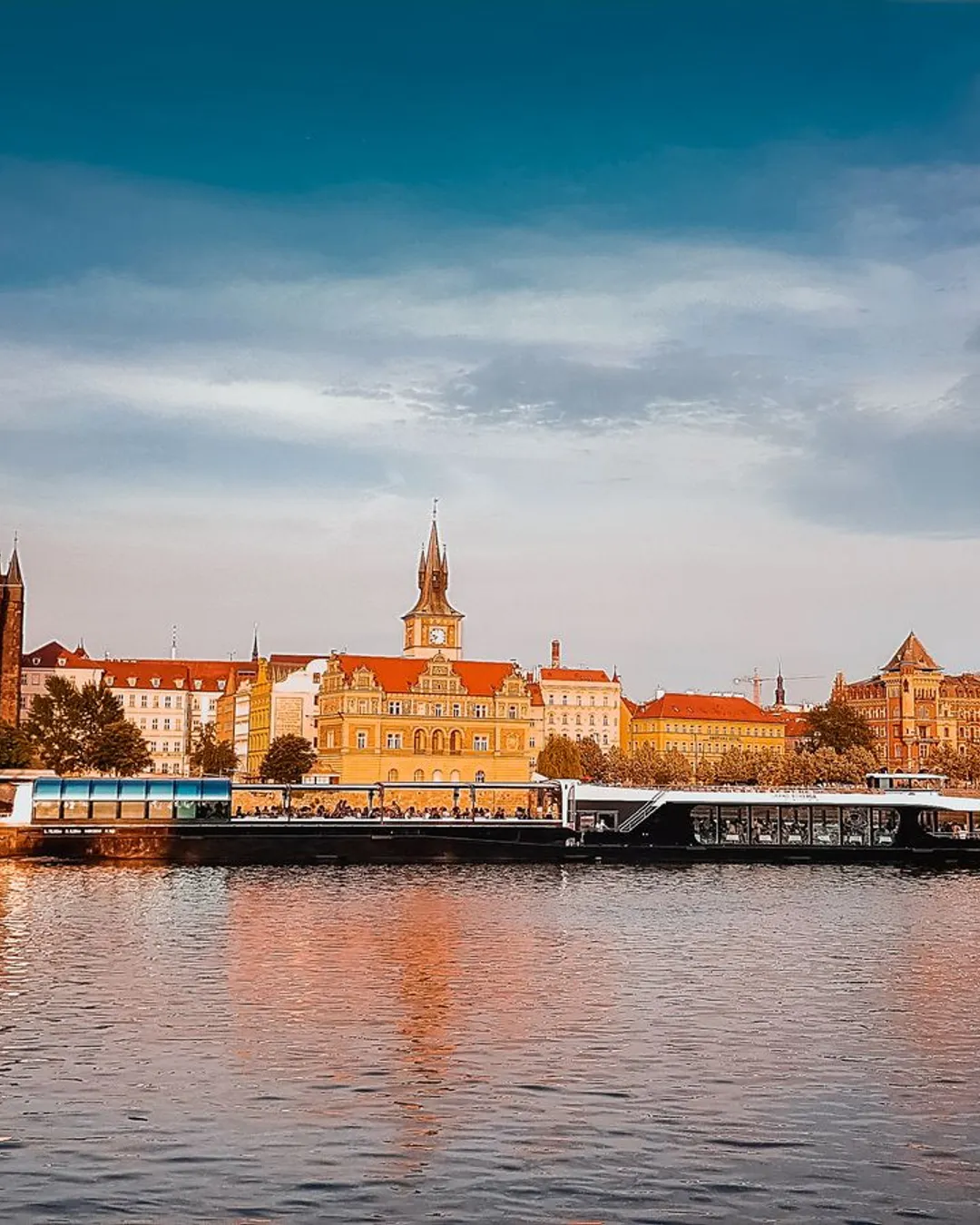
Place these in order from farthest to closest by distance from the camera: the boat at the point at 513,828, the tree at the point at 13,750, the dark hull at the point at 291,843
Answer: the tree at the point at 13,750
the boat at the point at 513,828
the dark hull at the point at 291,843

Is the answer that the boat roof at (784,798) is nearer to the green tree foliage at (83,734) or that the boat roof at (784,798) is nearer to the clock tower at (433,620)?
the green tree foliage at (83,734)

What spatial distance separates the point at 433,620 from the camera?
19588 centimetres

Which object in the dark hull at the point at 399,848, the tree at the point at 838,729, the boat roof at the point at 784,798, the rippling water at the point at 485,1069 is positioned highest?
the tree at the point at 838,729

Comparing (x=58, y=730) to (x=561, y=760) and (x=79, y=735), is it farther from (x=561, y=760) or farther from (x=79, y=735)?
(x=561, y=760)

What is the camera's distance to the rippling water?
20.0 meters

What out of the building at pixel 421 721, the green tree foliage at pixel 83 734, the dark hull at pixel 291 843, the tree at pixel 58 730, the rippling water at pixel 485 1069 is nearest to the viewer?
the rippling water at pixel 485 1069

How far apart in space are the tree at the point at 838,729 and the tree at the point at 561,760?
2693 centimetres

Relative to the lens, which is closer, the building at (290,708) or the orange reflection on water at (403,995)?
the orange reflection on water at (403,995)

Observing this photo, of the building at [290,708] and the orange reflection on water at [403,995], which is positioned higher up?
the building at [290,708]

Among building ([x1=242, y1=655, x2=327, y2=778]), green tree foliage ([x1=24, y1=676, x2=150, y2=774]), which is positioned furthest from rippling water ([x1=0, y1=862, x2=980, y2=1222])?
building ([x1=242, y1=655, x2=327, y2=778])

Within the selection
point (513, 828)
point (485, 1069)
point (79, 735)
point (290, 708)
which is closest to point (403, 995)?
point (485, 1069)

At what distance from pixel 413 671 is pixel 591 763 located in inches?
964

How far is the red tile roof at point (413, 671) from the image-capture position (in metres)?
178

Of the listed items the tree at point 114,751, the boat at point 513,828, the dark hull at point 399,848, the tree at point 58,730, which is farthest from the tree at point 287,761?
the dark hull at point 399,848
